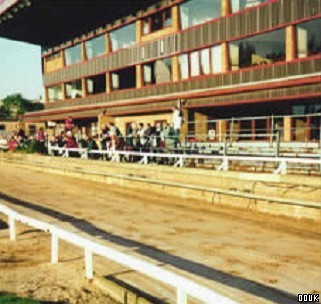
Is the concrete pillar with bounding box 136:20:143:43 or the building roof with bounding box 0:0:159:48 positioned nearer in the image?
the concrete pillar with bounding box 136:20:143:43

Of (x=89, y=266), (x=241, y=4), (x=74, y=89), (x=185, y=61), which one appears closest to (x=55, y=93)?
(x=74, y=89)

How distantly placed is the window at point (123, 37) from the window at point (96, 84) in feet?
9.98

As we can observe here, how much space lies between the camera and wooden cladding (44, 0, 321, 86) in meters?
21.0

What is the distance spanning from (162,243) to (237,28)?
1719 centimetres

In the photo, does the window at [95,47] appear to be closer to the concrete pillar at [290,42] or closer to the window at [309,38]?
the concrete pillar at [290,42]

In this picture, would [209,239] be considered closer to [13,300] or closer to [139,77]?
[13,300]

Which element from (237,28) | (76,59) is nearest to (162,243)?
(237,28)

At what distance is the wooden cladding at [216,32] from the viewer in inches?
829

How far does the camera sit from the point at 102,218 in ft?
Result: 38.8

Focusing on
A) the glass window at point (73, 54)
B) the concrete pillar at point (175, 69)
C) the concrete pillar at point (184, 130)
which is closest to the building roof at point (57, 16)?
the glass window at point (73, 54)

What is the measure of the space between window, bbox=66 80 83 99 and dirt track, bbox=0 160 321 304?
24332mm

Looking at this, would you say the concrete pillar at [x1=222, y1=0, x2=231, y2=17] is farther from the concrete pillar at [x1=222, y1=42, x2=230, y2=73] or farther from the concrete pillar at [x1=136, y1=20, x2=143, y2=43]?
the concrete pillar at [x1=136, y1=20, x2=143, y2=43]

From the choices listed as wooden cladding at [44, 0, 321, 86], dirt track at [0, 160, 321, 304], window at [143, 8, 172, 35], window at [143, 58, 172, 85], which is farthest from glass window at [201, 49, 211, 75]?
dirt track at [0, 160, 321, 304]

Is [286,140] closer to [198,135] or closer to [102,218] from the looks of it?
[198,135]
